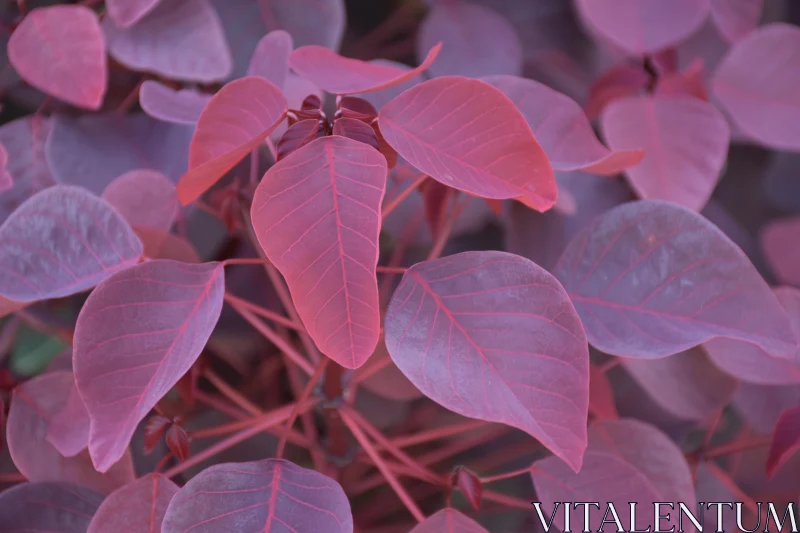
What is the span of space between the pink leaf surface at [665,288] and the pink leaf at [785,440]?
0.36 ft

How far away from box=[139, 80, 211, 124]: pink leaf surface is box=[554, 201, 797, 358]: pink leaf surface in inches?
12.1

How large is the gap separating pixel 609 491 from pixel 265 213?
0.31 meters

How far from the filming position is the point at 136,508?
16.4 inches

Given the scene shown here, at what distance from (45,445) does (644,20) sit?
2.25 feet

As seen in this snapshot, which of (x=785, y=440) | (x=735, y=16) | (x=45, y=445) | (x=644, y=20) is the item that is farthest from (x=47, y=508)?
(x=735, y=16)

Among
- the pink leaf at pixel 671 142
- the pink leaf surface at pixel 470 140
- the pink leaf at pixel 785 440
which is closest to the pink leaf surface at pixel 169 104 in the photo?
the pink leaf surface at pixel 470 140

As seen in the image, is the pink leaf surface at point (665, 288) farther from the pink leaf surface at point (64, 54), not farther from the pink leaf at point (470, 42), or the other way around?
the pink leaf surface at point (64, 54)

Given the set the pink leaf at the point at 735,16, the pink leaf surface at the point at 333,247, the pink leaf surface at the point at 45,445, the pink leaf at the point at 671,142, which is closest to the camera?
the pink leaf surface at the point at 333,247

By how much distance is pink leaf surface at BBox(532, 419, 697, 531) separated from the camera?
0.43 m

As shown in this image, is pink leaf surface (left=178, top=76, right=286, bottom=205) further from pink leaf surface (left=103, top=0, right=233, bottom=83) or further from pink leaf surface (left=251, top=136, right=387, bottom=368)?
pink leaf surface (left=103, top=0, right=233, bottom=83)

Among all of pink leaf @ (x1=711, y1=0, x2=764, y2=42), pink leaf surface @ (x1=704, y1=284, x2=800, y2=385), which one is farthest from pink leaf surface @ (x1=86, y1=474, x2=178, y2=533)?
pink leaf @ (x1=711, y1=0, x2=764, y2=42)

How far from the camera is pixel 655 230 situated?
44cm

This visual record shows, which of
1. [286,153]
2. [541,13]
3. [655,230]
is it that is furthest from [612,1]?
[286,153]

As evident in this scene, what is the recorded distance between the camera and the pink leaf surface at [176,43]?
56 centimetres
